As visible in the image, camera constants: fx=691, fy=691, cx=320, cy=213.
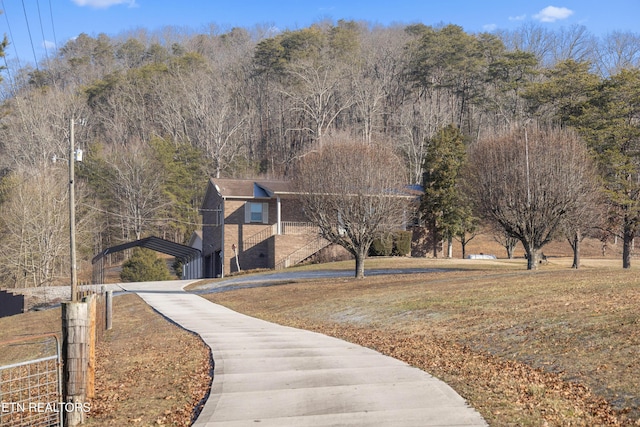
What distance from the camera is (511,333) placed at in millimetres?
13844

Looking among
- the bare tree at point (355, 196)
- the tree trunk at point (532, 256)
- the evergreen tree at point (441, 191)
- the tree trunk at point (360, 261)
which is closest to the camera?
the bare tree at point (355, 196)

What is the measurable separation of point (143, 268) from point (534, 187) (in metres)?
32.1

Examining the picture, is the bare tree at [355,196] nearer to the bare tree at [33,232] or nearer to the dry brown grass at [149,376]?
the dry brown grass at [149,376]

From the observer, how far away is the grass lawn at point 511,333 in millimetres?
8906

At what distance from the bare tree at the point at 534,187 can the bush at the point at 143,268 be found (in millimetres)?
29099

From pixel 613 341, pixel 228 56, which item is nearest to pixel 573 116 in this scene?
pixel 613 341

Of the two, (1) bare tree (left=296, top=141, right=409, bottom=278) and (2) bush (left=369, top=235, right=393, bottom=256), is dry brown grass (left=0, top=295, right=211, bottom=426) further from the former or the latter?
(2) bush (left=369, top=235, right=393, bottom=256)

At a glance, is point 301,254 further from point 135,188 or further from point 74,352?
point 74,352

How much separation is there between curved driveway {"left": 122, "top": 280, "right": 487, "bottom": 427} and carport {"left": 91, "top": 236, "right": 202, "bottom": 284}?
3003cm

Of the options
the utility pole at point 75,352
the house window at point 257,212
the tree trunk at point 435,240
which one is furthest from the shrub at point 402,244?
the utility pole at point 75,352

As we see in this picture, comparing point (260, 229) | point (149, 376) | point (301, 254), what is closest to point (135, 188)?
point (260, 229)

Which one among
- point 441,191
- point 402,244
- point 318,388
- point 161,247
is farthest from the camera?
point 441,191

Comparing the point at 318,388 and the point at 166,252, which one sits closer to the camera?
the point at 318,388

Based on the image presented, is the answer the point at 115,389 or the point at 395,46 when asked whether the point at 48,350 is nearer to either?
the point at 115,389
